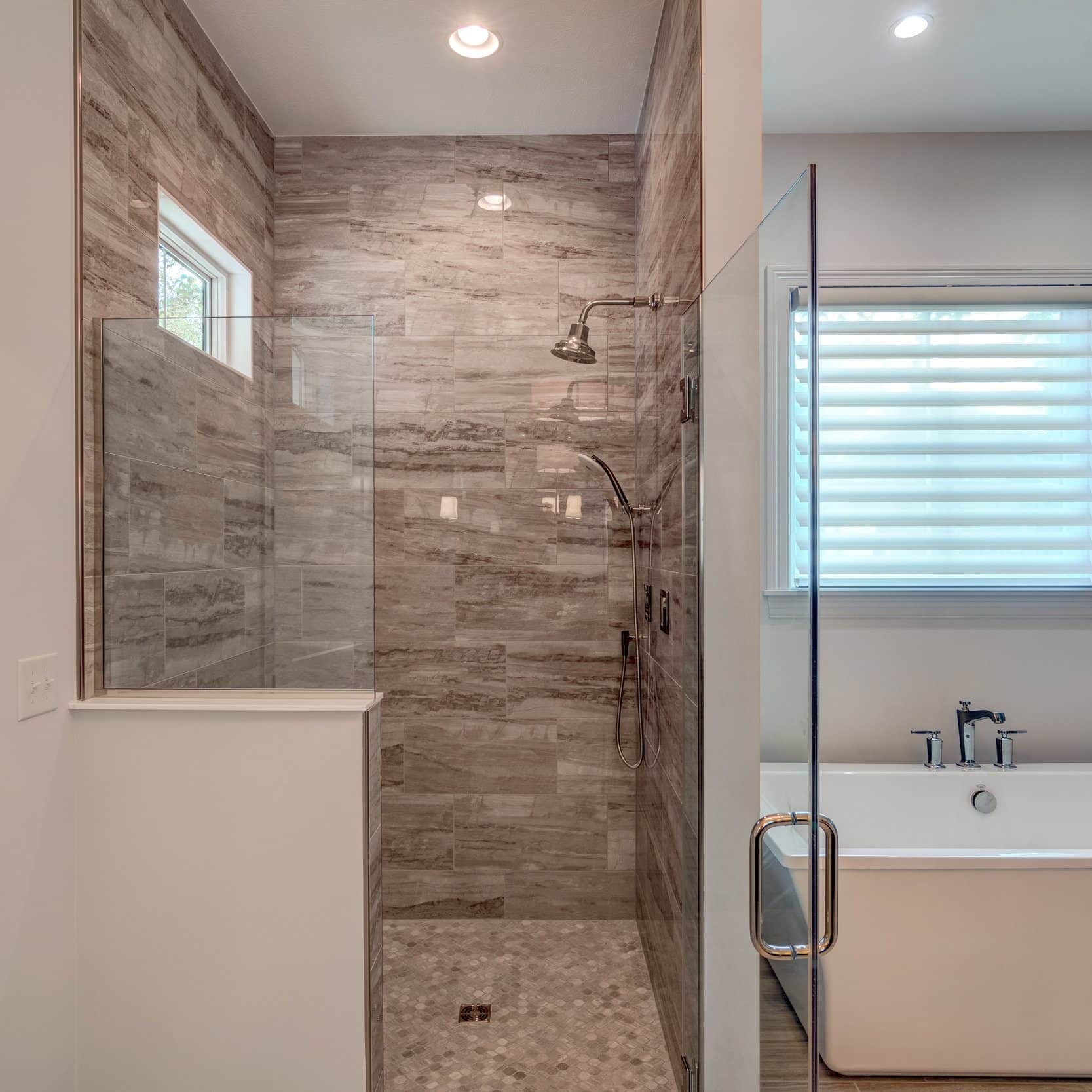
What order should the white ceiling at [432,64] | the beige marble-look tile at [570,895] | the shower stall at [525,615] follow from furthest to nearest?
the beige marble-look tile at [570,895], the white ceiling at [432,64], the shower stall at [525,615]

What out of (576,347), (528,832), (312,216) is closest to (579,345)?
(576,347)

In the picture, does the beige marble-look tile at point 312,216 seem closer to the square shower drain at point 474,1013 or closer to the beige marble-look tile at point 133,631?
the beige marble-look tile at point 133,631

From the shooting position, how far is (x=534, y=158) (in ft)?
9.59

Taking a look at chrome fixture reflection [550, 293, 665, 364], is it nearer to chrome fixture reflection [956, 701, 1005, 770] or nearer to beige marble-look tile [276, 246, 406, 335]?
beige marble-look tile [276, 246, 406, 335]

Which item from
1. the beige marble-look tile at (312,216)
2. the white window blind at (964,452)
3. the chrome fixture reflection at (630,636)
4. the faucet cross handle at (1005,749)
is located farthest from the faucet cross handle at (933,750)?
the beige marble-look tile at (312,216)

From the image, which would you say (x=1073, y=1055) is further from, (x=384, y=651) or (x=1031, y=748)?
(x=384, y=651)

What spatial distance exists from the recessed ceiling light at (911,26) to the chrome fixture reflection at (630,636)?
1617mm

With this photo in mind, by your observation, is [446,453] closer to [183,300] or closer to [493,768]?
[183,300]

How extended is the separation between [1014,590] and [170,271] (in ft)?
9.99

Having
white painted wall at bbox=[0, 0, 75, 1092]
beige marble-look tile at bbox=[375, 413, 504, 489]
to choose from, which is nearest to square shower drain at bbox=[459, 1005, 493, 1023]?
white painted wall at bbox=[0, 0, 75, 1092]

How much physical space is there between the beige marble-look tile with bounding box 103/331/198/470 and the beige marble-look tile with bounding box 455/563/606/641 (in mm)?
1266

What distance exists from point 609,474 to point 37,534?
1.80 meters

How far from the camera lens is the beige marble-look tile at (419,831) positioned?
288 cm

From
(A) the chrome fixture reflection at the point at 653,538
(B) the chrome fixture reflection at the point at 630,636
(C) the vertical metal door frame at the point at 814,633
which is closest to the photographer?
(C) the vertical metal door frame at the point at 814,633
